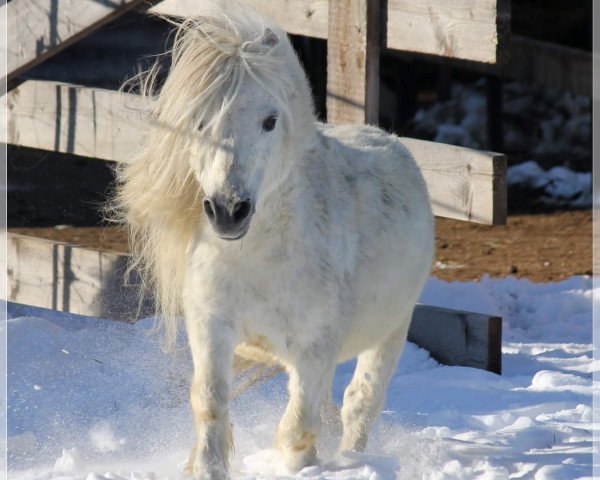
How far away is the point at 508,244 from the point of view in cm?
849

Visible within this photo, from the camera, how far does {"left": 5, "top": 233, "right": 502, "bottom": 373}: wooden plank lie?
5797mm

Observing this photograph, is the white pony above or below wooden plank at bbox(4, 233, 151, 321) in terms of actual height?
above

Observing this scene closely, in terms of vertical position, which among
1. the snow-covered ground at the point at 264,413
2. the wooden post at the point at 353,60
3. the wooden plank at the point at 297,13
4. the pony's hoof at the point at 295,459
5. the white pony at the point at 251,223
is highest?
the wooden plank at the point at 297,13

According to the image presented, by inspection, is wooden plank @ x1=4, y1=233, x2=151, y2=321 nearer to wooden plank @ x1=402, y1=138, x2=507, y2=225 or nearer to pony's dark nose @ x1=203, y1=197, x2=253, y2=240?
wooden plank @ x1=402, y1=138, x2=507, y2=225

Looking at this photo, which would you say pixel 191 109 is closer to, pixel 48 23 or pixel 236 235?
pixel 236 235

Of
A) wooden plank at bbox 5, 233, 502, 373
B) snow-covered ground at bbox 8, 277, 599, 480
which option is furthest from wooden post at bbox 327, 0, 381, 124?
snow-covered ground at bbox 8, 277, 599, 480

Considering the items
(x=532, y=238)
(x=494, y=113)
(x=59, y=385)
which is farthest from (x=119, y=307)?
(x=494, y=113)

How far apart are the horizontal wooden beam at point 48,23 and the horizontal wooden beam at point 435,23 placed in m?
0.28

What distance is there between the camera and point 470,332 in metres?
5.80

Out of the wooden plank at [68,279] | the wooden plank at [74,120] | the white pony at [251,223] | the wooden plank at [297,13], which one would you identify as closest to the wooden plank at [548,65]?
the wooden plank at [297,13]

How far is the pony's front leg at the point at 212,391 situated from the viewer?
3.78m

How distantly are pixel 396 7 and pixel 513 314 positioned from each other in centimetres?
226

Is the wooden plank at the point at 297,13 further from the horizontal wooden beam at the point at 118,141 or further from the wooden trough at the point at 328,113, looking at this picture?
the horizontal wooden beam at the point at 118,141

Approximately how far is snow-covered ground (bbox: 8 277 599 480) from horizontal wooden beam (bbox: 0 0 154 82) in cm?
146
